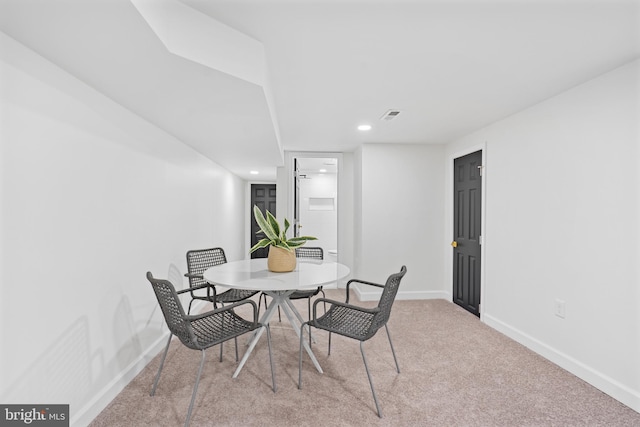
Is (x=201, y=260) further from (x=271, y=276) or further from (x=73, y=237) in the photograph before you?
(x=73, y=237)

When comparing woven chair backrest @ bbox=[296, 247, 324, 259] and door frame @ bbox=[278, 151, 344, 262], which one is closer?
woven chair backrest @ bbox=[296, 247, 324, 259]

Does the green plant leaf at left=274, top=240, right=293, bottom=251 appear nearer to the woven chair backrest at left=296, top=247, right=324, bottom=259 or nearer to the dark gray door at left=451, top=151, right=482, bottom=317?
the woven chair backrest at left=296, top=247, right=324, bottom=259

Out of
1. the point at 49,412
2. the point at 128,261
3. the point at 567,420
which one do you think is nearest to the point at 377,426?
the point at 567,420

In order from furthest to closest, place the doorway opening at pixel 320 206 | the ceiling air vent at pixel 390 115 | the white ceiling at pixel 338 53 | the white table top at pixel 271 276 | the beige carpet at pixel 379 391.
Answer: the doorway opening at pixel 320 206
the ceiling air vent at pixel 390 115
the white table top at pixel 271 276
the beige carpet at pixel 379 391
the white ceiling at pixel 338 53

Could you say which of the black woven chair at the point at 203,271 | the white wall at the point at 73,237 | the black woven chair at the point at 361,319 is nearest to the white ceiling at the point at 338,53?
the white wall at the point at 73,237

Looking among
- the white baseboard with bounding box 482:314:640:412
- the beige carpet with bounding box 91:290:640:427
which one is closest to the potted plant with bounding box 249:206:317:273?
the beige carpet with bounding box 91:290:640:427

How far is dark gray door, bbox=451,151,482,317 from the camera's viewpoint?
12.5ft

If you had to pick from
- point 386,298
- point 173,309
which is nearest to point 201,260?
point 173,309

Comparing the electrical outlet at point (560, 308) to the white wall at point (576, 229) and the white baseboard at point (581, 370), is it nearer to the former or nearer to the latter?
the white wall at point (576, 229)

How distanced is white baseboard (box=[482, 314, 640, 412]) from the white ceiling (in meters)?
2.07

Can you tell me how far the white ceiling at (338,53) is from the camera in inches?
53.6

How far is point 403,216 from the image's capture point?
4.58 m

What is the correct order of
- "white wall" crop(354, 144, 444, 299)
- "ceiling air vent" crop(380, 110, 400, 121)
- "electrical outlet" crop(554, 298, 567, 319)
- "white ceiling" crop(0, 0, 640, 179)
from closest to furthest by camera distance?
"white ceiling" crop(0, 0, 640, 179) → "electrical outlet" crop(554, 298, 567, 319) → "ceiling air vent" crop(380, 110, 400, 121) → "white wall" crop(354, 144, 444, 299)

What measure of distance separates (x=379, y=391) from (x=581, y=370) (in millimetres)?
1525
